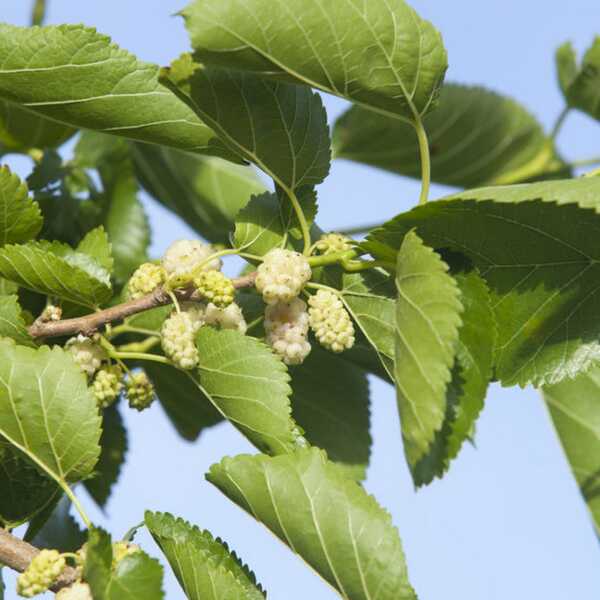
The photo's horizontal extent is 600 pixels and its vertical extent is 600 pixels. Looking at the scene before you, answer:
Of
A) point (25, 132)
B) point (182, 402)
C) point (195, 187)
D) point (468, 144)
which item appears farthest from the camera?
point (468, 144)

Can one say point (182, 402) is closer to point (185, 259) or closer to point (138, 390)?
point (138, 390)

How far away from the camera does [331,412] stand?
163 cm

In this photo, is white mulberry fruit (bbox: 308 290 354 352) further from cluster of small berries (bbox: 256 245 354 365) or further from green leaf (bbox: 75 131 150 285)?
green leaf (bbox: 75 131 150 285)

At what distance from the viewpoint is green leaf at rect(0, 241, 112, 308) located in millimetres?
1124

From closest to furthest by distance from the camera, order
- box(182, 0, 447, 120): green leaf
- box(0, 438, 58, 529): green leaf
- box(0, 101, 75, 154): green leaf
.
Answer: box(182, 0, 447, 120): green leaf
box(0, 438, 58, 529): green leaf
box(0, 101, 75, 154): green leaf

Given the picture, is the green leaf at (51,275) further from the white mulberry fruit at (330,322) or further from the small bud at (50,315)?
the white mulberry fruit at (330,322)

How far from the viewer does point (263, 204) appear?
1.18 m

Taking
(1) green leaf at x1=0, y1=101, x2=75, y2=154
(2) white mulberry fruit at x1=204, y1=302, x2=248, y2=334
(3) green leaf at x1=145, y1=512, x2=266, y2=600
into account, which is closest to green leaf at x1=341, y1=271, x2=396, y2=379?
(2) white mulberry fruit at x1=204, y1=302, x2=248, y2=334

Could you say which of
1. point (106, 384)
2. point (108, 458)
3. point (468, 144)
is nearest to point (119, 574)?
point (106, 384)

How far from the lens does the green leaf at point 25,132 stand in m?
1.54

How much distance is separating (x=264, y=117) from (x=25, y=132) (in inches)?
25.5

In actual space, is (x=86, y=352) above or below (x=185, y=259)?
below

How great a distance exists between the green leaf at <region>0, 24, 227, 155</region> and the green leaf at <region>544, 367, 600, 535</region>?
2.62 feet

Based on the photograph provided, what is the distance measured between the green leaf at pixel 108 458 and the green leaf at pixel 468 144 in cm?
86
